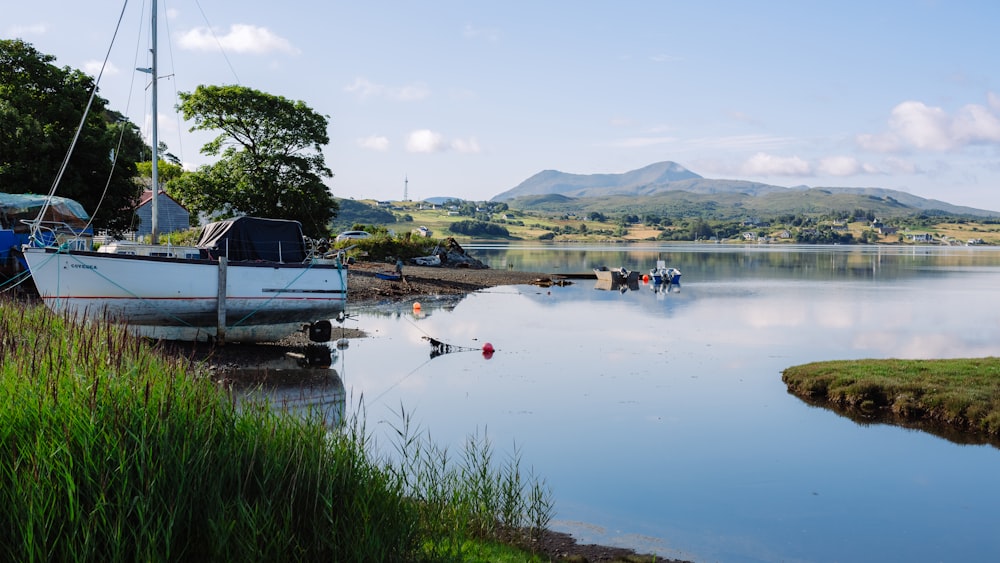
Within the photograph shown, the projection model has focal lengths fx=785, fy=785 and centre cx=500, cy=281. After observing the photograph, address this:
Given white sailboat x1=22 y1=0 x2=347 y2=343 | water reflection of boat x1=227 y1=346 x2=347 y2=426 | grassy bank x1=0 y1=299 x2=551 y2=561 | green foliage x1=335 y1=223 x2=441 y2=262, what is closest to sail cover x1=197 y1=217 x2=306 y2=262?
white sailboat x1=22 y1=0 x2=347 y2=343

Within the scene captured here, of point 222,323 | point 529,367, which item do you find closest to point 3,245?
point 222,323

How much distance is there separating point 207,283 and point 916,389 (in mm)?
17334

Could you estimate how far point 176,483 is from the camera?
5895 millimetres

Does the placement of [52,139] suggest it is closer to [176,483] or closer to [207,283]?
[207,283]

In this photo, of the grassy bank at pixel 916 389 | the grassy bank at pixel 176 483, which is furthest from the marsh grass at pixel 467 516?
the grassy bank at pixel 916 389

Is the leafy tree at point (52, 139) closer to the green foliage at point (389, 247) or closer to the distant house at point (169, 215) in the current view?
the green foliage at point (389, 247)

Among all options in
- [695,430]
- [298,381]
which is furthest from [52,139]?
[695,430]

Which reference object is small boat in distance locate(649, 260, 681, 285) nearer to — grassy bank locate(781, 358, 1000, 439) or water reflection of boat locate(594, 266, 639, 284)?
water reflection of boat locate(594, 266, 639, 284)

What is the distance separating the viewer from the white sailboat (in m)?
19.7

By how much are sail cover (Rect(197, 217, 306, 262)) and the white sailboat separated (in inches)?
1.2

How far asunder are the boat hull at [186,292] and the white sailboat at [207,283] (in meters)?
0.03

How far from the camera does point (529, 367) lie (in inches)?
893

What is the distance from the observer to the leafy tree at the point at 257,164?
153ft

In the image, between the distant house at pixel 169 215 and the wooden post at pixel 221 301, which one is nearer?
the wooden post at pixel 221 301
